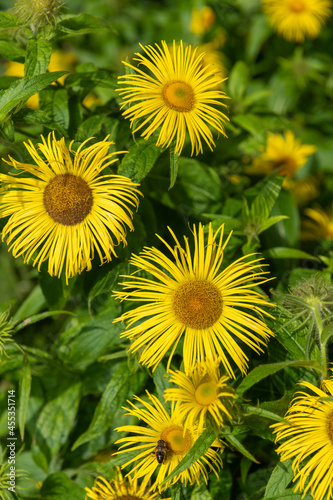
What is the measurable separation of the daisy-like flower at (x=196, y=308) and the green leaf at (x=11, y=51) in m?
0.67

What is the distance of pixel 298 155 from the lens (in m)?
2.20

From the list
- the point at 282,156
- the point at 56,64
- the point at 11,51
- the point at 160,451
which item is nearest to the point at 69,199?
the point at 11,51

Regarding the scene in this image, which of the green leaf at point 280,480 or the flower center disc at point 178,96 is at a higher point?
the flower center disc at point 178,96

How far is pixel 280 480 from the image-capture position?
1.18 meters

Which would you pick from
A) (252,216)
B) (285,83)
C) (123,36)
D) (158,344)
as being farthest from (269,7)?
(158,344)

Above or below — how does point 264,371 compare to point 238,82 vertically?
below

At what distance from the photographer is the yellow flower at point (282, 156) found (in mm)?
2131

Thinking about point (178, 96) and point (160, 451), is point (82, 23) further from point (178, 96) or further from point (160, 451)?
point (160, 451)

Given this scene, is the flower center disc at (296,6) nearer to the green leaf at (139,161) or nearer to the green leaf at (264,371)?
the green leaf at (139,161)

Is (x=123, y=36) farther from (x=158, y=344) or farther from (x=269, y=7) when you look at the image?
(x=158, y=344)

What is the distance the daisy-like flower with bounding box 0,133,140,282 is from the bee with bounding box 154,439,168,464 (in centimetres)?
43

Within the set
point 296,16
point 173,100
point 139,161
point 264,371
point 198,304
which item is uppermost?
point 296,16

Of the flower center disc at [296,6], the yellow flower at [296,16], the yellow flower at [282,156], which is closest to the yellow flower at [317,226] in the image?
the yellow flower at [282,156]

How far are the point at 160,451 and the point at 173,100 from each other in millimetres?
816
